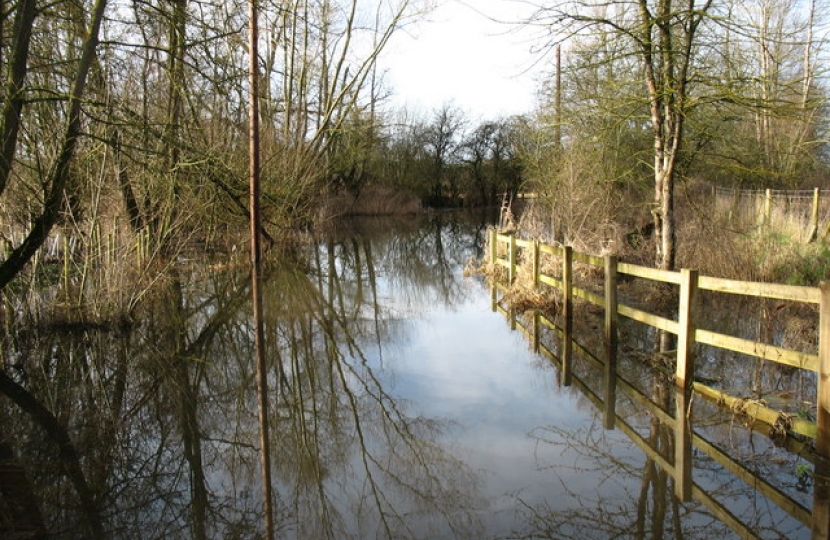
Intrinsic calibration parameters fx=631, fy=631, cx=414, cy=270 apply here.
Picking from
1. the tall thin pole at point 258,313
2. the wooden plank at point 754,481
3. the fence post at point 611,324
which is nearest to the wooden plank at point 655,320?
the fence post at point 611,324

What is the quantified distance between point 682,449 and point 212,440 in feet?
13.4

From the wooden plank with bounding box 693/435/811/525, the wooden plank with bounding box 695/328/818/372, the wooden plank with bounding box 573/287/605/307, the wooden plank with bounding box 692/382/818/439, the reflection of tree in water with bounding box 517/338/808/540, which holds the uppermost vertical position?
the wooden plank with bounding box 695/328/818/372

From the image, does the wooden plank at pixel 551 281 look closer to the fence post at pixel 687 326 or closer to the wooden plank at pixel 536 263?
the wooden plank at pixel 536 263

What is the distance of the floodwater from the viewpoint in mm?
4250

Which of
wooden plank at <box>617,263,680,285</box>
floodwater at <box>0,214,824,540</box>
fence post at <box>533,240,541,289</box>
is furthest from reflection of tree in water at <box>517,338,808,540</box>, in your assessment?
fence post at <box>533,240,541,289</box>

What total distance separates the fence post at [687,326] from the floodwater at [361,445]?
1.13 ft

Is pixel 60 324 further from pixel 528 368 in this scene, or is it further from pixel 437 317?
pixel 528 368

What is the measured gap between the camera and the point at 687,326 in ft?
20.1

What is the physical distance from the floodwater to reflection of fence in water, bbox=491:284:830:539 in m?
0.03

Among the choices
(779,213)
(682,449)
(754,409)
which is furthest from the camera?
(779,213)

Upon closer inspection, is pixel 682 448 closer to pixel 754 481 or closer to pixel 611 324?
pixel 754 481

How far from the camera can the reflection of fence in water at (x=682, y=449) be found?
421 centimetres

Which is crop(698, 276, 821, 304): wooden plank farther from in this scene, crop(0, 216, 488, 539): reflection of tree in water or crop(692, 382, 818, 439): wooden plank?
crop(0, 216, 488, 539): reflection of tree in water

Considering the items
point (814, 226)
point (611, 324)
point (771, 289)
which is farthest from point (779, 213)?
point (771, 289)
